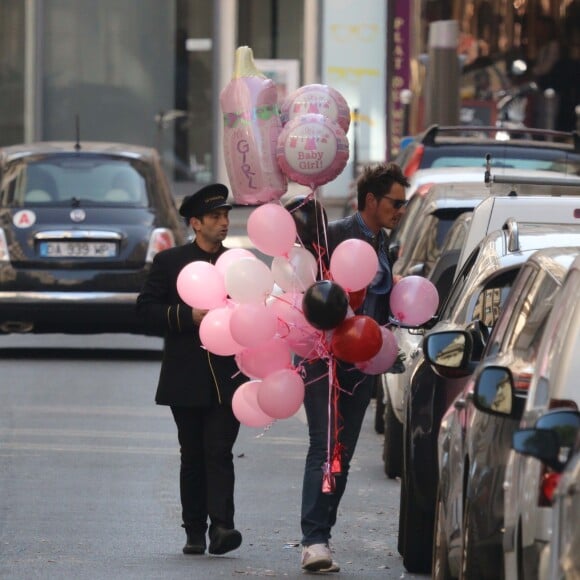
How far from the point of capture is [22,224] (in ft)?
58.9

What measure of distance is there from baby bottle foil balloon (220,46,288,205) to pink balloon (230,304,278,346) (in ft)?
2.20

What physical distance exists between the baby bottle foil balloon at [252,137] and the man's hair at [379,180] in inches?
13.4

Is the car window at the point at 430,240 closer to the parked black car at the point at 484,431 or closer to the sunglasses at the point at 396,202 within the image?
the sunglasses at the point at 396,202

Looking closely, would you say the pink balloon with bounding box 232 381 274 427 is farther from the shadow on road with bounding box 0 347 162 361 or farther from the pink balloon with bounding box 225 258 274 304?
the shadow on road with bounding box 0 347 162 361

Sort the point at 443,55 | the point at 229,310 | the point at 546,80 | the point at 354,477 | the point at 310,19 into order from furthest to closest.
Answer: the point at 546,80 → the point at 310,19 → the point at 443,55 → the point at 354,477 → the point at 229,310

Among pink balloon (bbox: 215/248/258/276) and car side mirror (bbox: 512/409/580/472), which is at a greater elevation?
car side mirror (bbox: 512/409/580/472)

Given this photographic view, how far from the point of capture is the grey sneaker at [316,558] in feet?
29.6

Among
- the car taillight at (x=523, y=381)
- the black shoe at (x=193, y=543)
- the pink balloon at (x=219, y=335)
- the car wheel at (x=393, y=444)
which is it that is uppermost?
the car taillight at (x=523, y=381)

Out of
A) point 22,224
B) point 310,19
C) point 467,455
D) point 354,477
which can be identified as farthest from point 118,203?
point 310,19

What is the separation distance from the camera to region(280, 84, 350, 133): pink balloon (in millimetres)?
9398

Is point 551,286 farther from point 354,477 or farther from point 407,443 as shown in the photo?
point 354,477

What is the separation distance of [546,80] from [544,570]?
32.9 meters

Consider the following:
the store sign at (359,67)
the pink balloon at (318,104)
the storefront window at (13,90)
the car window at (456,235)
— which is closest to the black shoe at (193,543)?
the pink balloon at (318,104)

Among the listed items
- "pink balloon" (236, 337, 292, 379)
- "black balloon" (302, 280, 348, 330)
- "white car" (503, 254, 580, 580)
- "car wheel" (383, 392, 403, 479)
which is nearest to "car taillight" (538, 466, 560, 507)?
"white car" (503, 254, 580, 580)
